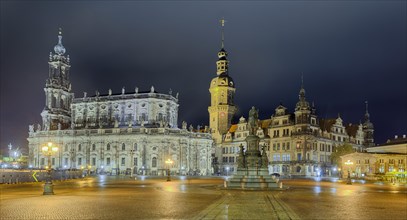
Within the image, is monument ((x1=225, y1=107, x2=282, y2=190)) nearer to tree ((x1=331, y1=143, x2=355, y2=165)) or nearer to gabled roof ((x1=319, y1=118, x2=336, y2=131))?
tree ((x1=331, y1=143, x2=355, y2=165))

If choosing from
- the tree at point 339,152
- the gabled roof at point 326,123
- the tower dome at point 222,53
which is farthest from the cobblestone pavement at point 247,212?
the tower dome at point 222,53

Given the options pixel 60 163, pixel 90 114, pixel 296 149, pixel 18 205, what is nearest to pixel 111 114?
pixel 90 114

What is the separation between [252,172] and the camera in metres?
45.9

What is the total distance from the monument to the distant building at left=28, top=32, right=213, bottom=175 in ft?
203

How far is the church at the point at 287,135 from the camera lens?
108 meters

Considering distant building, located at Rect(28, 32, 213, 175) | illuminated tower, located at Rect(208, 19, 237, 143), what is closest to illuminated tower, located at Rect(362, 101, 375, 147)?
illuminated tower, located at Rect(208, 19, 237, 143)

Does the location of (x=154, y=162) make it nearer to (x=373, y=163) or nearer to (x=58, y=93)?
(x=58, y=93)

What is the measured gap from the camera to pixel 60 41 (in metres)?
134

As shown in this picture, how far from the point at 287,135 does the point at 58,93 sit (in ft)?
225

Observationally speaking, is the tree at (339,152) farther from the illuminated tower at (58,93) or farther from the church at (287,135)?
the illuminated tower at (58,93)

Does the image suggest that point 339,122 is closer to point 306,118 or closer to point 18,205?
point 306,118

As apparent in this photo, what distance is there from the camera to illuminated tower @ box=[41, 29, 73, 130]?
129 metres

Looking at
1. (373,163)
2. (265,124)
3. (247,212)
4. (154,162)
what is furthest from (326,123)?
(247,212)

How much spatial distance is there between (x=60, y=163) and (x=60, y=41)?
1578 inches
